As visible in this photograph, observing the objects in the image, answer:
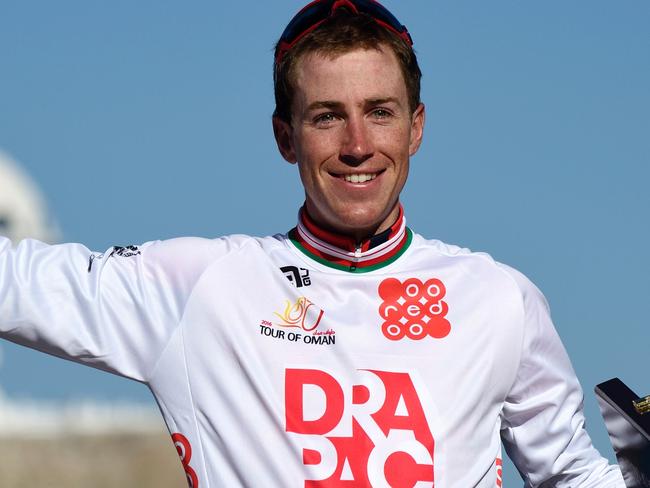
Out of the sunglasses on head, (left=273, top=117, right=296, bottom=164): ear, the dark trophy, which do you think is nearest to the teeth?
(left=273, top=117, right=296, bottom=164): ear

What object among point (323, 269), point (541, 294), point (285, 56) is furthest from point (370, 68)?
point (541, 294)

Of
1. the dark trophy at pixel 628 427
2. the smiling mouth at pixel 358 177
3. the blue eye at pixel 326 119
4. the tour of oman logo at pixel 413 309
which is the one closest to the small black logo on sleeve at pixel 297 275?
the tour of oman logo at pixel 413 309

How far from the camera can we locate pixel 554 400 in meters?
5.39

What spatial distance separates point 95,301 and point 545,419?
73.3 inches

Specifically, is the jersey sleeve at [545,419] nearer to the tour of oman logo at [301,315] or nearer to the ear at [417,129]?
the ear at [417,129]

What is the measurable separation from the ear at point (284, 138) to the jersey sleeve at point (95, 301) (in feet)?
2.17

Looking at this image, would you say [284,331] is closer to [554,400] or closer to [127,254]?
[127,254]

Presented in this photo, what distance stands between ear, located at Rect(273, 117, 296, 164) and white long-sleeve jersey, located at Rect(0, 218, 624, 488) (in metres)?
0.40

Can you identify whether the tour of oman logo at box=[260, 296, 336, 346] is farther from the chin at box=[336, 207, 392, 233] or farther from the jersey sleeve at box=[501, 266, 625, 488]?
the jersey sleeve at box=[501, 266, 625, 488]

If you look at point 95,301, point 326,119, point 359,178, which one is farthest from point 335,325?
point 95,301

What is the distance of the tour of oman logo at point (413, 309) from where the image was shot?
529 centimetres

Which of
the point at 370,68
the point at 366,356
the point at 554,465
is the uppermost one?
the point at 370,68

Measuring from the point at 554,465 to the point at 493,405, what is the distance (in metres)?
0.39

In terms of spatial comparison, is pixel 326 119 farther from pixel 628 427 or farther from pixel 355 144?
pixel 628 427
